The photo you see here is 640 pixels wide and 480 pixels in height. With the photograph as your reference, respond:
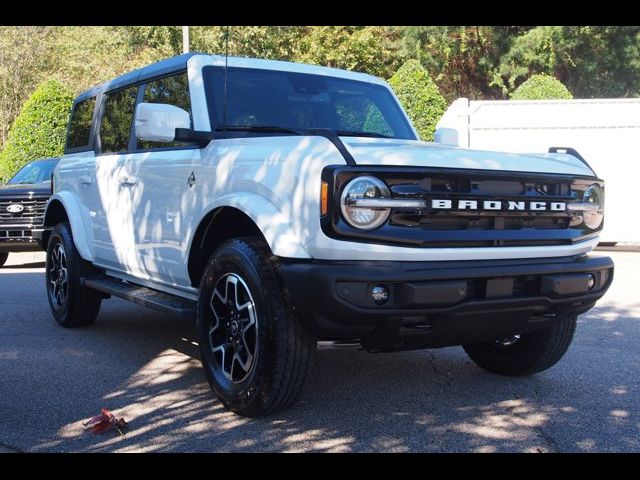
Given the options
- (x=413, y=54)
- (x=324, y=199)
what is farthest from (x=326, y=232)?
(x=413, y=54)

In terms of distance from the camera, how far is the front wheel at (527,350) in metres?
4.81

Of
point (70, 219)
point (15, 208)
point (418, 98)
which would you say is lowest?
point (15, 208)

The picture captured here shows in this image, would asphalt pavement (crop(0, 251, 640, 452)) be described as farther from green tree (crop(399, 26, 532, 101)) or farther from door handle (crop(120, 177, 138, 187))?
green tree (crop(399, 26, 532, 101))

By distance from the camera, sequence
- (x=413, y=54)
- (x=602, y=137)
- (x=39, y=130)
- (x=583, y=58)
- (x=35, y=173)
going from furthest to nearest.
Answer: (x=583, y=58), (x=413, y=54), (x=39, y=130), (x=602, y=137), (x=35, y=173)

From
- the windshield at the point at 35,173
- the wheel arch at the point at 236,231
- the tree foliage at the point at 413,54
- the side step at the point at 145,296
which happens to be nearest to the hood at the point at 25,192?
the windshield at the point at 35,173

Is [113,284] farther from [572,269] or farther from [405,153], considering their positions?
[572,269]

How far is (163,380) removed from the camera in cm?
510

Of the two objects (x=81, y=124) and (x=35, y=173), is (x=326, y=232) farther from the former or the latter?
(x=35, y=173)

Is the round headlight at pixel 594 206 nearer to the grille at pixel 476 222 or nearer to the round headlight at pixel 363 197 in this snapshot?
the grille at pixel 476 222

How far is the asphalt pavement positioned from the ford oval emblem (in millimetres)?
5299

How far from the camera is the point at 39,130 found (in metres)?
18.1

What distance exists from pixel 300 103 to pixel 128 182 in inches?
55.3

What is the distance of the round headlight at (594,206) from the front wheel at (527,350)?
55 cm

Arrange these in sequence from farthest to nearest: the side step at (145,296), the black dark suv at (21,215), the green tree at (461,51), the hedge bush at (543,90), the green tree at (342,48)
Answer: the green tree at (461,51)
the green tree at (342,48)
the hedge bush at (543,90)
the black dark suv at (21,215)
the side step at (145,296)
